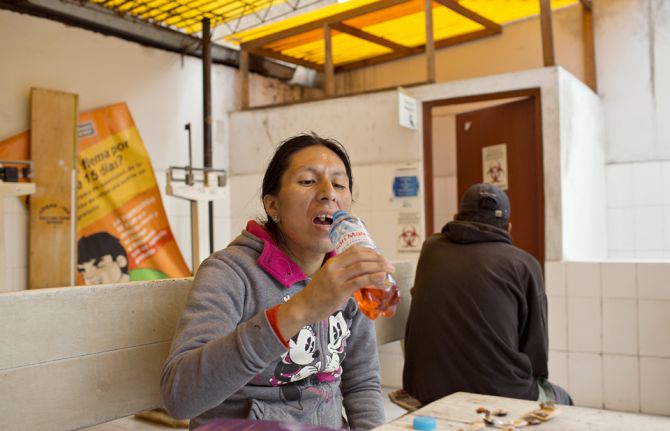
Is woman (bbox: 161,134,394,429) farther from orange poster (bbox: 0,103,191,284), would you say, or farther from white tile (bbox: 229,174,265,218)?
white tile (bbox: 229,174,265,218)

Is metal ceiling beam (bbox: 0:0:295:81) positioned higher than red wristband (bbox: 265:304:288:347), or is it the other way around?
metal ceiling beam (bbox: 0:0:295:81)

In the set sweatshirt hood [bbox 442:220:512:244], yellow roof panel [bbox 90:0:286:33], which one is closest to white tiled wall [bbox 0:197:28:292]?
yellow roof panel [bbox 90:0:286:33]

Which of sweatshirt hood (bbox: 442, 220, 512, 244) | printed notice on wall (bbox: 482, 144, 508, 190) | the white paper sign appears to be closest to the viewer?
sweatshirt hood (bbox: 442, 220, 512, 244)

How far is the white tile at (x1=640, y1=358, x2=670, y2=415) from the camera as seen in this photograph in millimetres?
3779

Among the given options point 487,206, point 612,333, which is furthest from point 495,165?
point 487,206

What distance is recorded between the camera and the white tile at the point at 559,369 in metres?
4.08

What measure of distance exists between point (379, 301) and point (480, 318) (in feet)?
3.93

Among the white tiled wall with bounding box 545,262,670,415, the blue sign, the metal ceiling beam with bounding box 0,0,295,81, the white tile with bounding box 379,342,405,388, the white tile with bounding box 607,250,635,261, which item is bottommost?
the white tile with bounding box 379,342,405,388

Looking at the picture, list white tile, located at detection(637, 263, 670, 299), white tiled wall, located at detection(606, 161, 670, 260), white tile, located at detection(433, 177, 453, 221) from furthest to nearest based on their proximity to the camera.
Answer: white tile, located at detection(433, 177, 453, 221)
white tiled wall, located at detection(606, 161, 670, 260)
white tile, located at detection(637, 263, 670, 299)

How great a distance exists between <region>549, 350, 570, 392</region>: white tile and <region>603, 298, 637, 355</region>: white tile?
0.28m

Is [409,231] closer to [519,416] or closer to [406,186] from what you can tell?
[406,186]

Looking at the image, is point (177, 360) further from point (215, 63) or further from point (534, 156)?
point (215, 63)

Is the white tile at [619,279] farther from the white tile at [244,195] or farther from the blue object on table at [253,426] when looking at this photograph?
the blue object on table at [253,426]

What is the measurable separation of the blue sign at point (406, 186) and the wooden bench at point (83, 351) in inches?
121
